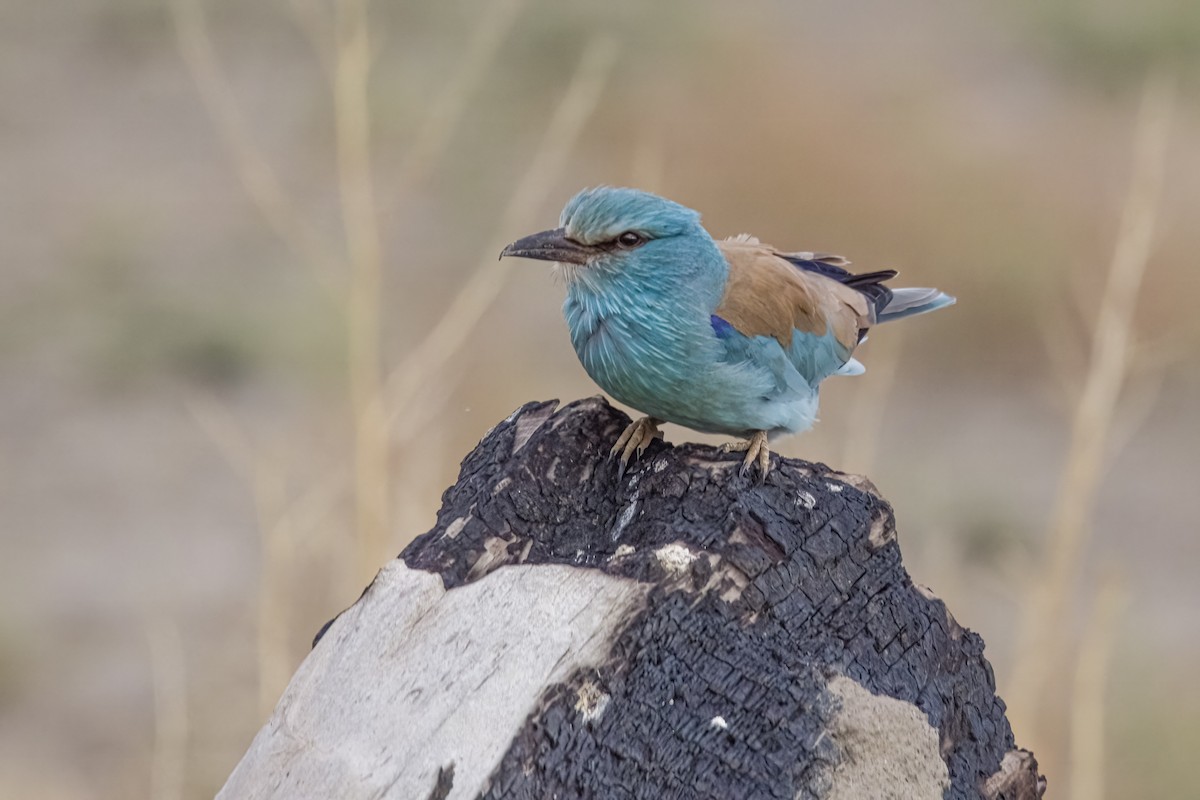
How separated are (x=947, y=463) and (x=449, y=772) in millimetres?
6413

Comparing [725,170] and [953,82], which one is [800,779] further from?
[953,82]

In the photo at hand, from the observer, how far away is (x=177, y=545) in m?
7.75

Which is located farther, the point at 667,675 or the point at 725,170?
the point at 725,170

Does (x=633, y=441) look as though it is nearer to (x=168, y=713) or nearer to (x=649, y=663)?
(x=649, y=663)

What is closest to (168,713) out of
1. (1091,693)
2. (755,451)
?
(755,451)

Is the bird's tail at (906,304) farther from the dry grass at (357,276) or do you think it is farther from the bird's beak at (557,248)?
the bird's beak at (557,248)

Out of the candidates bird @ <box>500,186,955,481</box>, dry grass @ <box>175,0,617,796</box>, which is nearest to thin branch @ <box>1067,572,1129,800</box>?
bird @ <box>500,186,955,481</box>

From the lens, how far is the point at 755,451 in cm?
304

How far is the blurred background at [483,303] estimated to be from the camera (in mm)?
4543

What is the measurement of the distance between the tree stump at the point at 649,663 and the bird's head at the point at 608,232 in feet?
2.23

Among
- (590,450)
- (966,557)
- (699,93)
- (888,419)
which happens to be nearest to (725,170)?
(699,93)

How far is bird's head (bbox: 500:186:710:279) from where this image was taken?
3303 mm

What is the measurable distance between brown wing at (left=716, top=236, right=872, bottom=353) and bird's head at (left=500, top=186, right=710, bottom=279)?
21 cm

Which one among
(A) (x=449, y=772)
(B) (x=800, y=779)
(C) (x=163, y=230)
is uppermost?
(A) (x=449, y=772)
